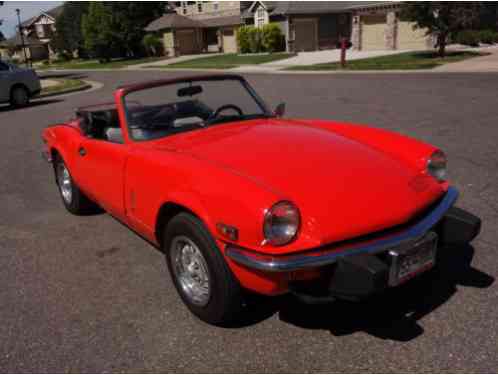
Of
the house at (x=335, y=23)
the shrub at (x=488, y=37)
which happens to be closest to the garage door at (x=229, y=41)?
the house at (x=335, y=23)

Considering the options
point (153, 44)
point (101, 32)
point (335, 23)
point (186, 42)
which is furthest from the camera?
point (186, 42)

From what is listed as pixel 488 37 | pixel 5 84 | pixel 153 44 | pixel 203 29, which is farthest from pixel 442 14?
pixel 153 44

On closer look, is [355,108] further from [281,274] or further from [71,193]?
[281,274]

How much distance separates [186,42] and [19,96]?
117ft

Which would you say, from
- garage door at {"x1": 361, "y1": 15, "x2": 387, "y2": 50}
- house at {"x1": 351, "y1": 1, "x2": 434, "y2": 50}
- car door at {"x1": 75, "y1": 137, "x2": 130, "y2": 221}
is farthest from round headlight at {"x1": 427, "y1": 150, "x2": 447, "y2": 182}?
garage door at {"x1": 361, "y1": 15, "x2": 387, "y2": 50}

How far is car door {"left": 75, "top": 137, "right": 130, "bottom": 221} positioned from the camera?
353 centimetres

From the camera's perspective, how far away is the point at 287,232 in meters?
2.41

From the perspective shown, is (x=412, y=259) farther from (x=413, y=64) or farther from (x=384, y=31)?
(x=384, y=31)

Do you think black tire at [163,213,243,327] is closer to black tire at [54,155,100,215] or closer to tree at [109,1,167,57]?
black tire at [54,155,100,215]

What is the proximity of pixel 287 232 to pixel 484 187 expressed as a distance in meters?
3.39

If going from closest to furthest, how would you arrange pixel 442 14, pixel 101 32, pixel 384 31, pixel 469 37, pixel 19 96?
1. pixel 19 96
2. pixel 442 14
3. pixel 469 37
4. pixel 384 31
5. pixel 101 32

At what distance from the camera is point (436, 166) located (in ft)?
10.5

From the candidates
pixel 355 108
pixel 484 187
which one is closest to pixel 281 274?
pixel 484 187

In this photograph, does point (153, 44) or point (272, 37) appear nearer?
point (272, 37)
